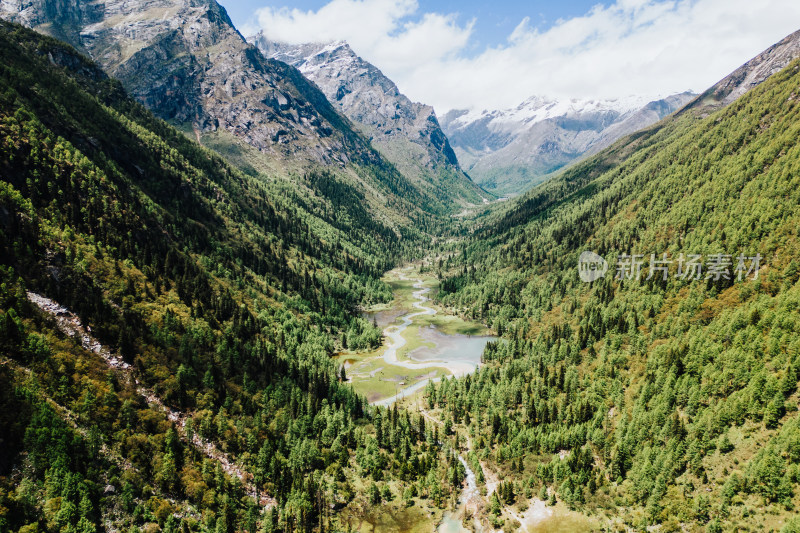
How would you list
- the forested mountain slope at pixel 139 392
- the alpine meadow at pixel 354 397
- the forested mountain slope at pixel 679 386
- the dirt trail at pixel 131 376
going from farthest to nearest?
the dirt trail at pixel 131 376 < the forested mountain slope at pixel 679 386 < the alpine meadow at pixel 354 397 < the forested mountain slope at pixel 139 392

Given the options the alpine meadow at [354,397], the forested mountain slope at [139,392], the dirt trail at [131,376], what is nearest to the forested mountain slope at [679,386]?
the alpine meadow at [354,397]

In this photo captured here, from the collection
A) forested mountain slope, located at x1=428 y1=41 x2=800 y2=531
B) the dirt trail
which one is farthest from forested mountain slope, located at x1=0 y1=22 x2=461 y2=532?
forested mountain slope, located at x1=428 y1=41 x2=800 y2=531

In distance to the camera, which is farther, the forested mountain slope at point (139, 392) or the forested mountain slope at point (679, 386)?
the forested mountain slope at point (679, 386)

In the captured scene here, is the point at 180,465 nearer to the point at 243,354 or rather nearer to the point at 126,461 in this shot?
the point at 126,461

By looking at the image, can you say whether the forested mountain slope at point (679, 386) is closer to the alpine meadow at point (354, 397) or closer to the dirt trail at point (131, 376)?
the alpine meadow at point (354, 397)

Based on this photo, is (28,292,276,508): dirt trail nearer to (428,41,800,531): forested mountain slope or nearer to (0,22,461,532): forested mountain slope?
(0,22,461,532): forested mountain slope

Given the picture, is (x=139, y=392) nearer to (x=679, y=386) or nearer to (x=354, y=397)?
(x=354, y=397)
